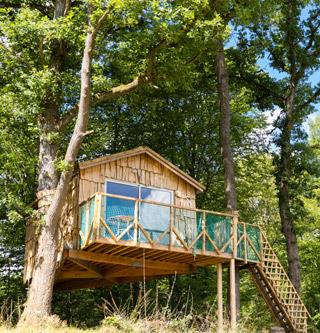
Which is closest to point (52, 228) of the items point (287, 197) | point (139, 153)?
point (139, 153)

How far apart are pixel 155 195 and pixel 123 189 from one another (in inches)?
43.3

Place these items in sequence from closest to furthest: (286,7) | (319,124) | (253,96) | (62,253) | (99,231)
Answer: (99,231), (62,253), (286,7), (253,96), (319,124)

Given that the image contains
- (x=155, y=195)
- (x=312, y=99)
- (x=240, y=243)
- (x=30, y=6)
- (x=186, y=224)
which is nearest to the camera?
(x=186, y=224)

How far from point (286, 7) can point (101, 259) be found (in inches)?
479

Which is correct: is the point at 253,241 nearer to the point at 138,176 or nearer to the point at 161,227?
the point at 161,227

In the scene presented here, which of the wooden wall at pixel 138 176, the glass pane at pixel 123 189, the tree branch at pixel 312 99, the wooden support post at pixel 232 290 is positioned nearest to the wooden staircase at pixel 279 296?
the wooden support post at pixel 232 290

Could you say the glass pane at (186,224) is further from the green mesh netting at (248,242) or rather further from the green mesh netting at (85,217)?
the green mesh netting at (85,217)

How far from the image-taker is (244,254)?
49.5 ft

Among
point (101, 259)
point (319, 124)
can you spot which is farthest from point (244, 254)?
point (319, 124)

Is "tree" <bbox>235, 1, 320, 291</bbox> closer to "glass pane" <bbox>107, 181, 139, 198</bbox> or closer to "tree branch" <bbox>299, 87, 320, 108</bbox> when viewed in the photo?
"tree branch" <bbox>299, 87, 320, 108</bbox>

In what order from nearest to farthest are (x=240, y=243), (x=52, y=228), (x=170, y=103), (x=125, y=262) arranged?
(x=52, y=228) < (x=125, y=262) < (x=240, y=243) < (x=170, y=103)

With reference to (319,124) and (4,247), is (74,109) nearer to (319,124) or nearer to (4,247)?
(4,247)

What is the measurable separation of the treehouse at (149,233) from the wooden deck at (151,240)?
0.03m

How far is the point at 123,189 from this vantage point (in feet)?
48.4
